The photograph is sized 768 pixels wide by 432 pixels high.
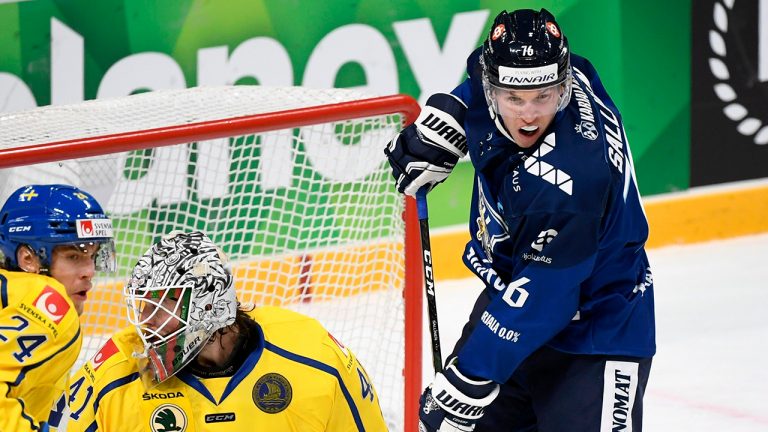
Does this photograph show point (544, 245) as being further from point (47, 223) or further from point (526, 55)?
point (47, 223)

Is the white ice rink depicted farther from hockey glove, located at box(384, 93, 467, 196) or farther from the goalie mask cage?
hockey glove, located at box(384, 93, 467, 196)

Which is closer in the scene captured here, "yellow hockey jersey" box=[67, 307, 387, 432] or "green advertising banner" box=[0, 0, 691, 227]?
"yellow hockey jersey" box=[67, 307, 387, 432]

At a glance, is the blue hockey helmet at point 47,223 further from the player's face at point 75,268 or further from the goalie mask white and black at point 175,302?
the goalie mask white and black at point 175,302

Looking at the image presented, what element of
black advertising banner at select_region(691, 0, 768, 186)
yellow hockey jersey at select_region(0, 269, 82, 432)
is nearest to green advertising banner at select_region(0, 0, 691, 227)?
black advertising banner at select_region(691, 0, 768, 186)

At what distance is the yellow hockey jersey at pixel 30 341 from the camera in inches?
103

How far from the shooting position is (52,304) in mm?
2738

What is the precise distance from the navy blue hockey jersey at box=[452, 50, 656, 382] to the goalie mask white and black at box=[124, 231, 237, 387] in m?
0.54

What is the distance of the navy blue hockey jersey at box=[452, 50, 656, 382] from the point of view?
8.04ft

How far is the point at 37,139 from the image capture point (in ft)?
11.9

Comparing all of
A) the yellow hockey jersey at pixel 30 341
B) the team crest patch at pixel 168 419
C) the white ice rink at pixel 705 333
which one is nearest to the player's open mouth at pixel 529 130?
the team crest patch at pixel 168 419

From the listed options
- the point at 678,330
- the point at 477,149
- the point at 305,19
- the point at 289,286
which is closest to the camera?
the point at 477,149

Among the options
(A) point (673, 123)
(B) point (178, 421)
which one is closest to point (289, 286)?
(B) point (178, 421)

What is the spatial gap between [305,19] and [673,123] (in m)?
1.70

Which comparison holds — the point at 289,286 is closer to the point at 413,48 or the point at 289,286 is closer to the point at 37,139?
the point at 37,139
